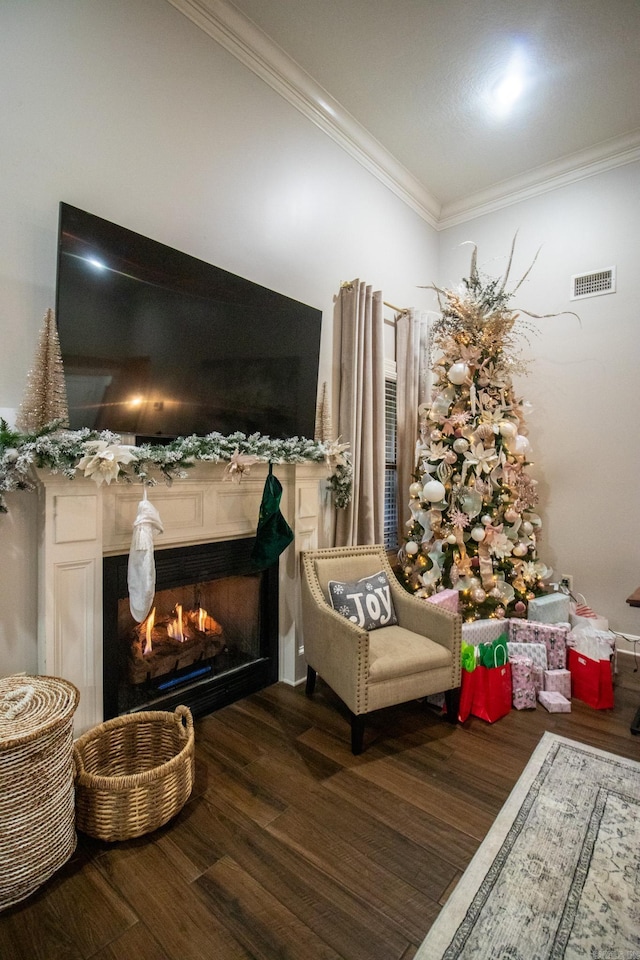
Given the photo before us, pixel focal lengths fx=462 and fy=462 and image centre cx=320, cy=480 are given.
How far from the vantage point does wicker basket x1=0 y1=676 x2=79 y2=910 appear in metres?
1.33

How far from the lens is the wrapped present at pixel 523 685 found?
8.36 feet

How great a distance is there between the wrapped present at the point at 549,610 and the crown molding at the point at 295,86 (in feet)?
11.3

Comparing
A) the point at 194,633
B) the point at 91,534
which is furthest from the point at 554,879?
the point at 91,534

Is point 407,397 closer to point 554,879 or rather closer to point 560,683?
point 560,683

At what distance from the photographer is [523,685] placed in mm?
2551

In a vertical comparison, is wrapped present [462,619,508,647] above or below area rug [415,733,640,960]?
above

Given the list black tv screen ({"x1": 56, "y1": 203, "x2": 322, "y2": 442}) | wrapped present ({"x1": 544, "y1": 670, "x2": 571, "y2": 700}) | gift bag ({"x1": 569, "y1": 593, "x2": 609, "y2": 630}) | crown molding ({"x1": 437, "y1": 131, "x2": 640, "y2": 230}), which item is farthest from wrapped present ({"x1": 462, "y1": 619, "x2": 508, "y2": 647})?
crown molding ({"x1": 437, "y1": 131, "x2": 640, "y2": 230})

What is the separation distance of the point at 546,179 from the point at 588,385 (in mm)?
1768

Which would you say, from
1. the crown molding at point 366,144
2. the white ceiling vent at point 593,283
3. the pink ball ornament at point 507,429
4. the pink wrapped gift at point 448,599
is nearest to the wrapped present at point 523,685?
the pink wrapped gift at point 448,599

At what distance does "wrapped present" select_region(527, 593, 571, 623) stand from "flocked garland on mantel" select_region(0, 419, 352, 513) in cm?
173

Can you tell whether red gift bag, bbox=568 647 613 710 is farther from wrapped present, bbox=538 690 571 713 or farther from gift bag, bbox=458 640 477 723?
gift bag, bbox=458 640 477 723

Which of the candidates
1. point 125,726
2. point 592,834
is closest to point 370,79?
point 125,726

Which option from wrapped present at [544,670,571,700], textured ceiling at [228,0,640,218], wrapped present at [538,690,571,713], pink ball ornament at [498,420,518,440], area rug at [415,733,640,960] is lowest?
area rug at [415,733,640,960]

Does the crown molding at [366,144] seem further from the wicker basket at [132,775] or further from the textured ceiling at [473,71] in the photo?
the wicker basket at [132,775]
